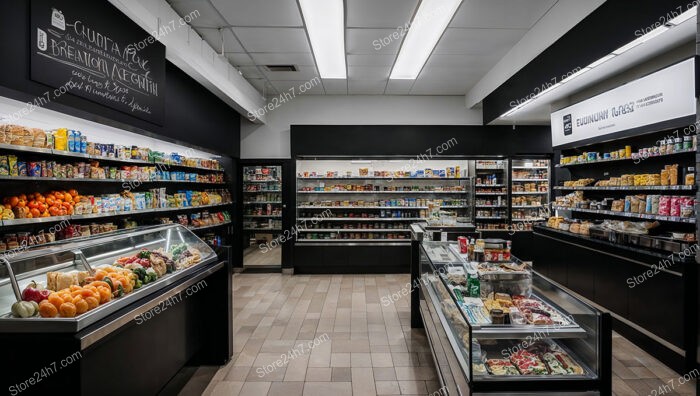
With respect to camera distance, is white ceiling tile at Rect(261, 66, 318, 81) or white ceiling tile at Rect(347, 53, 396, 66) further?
white ceiling tile at Rect(261, 66, 318, 81)

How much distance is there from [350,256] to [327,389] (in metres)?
4.59

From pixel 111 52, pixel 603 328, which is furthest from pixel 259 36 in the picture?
pixel 603 328

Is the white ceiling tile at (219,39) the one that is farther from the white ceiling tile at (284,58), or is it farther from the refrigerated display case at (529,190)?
the refrigerated display case at (529,190)

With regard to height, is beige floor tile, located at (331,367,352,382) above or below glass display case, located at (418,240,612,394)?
below

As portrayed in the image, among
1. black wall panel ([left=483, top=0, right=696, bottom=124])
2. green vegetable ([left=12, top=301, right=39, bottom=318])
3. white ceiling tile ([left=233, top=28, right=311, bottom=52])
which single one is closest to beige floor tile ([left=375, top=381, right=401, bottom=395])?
green vegetable ([left=12, top=301, right=39, bottom=318])

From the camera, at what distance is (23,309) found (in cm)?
189

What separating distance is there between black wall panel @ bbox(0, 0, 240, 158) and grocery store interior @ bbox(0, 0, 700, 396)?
23mm

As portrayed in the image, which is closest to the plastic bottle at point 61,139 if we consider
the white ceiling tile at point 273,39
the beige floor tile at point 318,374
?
the white ceiling tile at point 273,39

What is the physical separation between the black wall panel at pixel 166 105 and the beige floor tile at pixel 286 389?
9.37ft

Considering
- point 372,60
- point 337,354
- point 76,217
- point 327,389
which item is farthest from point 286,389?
point 372,60

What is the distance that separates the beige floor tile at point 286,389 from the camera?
3135 millimetres

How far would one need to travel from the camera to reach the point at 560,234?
18.9 ft

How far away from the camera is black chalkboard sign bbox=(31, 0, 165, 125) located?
2.80 m

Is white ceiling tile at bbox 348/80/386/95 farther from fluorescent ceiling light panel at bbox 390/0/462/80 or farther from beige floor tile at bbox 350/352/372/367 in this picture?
beige floor tile at bbox 350/352/372/367
